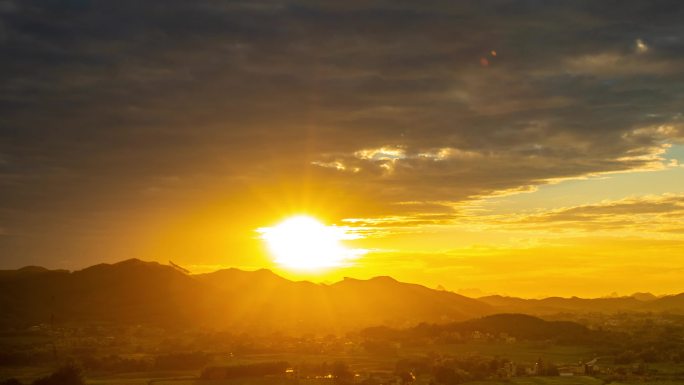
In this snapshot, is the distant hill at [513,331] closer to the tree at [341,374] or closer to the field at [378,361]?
the field at [378,361]

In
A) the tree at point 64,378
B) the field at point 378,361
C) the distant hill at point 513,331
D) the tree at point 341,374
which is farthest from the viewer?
the distant hill at point 513,331

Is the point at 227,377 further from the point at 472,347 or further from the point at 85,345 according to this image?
the point at 472,347

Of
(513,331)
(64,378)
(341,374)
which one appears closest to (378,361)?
(341,374)

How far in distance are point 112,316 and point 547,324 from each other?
127976mm

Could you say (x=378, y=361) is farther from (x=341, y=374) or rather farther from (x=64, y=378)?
(x=64, y=378)

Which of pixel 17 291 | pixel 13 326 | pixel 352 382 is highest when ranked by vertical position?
pixel 17 291

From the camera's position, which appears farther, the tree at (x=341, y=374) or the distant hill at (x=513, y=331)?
the distant hill at (x=513, y=331)

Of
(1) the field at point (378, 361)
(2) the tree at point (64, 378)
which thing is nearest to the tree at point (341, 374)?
(1) the field at point (378, 361)

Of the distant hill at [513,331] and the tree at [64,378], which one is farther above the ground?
the distant hill at [513,331]

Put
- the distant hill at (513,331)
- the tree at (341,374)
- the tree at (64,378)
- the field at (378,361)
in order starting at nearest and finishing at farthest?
the tree at (64,378) < the field at (378,361) < the tree at (341,374) < the distant hill at (513,331)

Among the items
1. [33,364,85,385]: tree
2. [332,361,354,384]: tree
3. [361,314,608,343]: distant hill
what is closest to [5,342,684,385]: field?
[332,361,354,384]: tree

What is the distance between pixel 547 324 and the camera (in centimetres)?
18612

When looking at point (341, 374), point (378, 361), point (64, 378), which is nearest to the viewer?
point (64, 378)

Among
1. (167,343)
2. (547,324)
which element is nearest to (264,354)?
(167,343)
